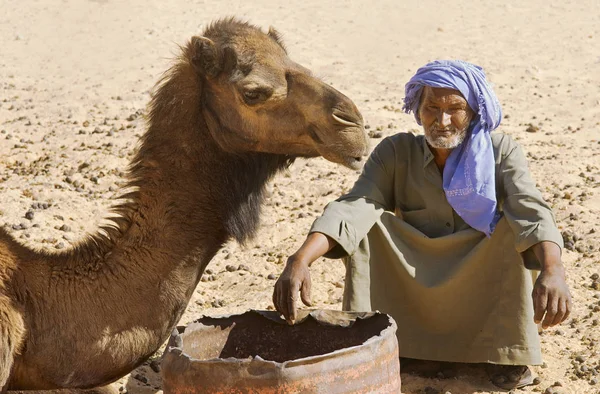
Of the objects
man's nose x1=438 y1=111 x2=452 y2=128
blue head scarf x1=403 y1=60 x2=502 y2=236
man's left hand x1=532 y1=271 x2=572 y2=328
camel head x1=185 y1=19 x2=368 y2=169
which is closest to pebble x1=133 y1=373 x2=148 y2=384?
camel head x1=185 y1=19 x2=368 y2=169

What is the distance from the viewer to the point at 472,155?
4523 mm

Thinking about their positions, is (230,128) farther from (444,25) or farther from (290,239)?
(444,25)

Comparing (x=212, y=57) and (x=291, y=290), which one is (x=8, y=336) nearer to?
(x=291, y=290)

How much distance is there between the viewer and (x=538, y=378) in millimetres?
4836

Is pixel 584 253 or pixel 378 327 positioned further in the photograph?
pixel 584 253

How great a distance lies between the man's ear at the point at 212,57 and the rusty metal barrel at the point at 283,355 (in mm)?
1043

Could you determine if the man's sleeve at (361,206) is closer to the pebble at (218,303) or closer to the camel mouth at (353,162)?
the camel mouth at (353,162)

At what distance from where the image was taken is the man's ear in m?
4.07

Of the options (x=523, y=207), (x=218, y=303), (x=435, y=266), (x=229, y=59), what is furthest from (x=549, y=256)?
(x=218, y=303)

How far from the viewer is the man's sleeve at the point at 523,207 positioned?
160 inches

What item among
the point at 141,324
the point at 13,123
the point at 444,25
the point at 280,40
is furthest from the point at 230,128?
the point at 444,25

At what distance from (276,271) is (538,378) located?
2065mm

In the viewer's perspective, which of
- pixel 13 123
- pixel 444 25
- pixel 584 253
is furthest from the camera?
pixel 444 25

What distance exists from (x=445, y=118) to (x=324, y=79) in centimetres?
188
